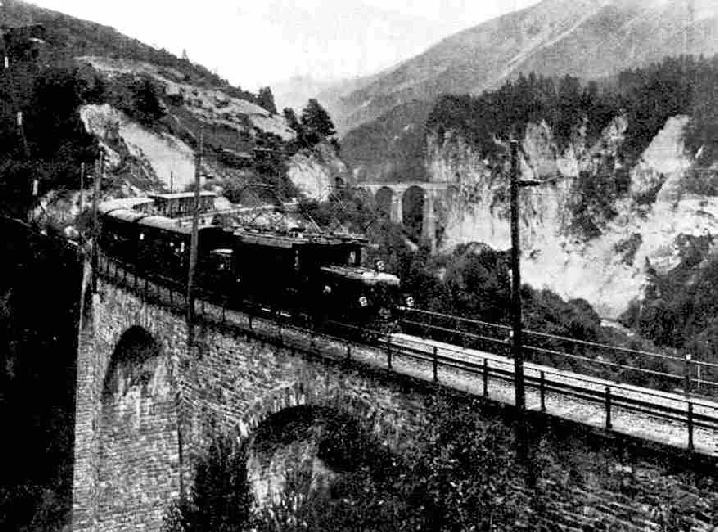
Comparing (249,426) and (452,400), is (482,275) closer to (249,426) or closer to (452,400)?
(249,426)

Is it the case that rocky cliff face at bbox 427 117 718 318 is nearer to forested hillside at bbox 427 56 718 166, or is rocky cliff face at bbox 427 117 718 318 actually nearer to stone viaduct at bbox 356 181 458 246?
forested hillside at bbox 427 56 718 166

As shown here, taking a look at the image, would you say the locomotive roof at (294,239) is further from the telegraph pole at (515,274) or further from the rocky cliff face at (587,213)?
the rocky cliff face at (587,213)

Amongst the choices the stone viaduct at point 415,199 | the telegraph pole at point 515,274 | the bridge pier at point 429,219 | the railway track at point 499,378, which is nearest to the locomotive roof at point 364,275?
the railway track at point 499,378

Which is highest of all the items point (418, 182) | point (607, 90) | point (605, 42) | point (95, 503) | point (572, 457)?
point (605, 42)

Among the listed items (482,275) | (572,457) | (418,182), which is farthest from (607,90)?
(572,457)

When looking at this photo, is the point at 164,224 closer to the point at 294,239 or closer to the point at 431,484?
the point at 294,239

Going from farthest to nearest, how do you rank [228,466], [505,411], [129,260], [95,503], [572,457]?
[129,260], [95,503], [228,466], [505,411], [572,457]

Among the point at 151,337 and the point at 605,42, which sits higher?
the point at 605,42

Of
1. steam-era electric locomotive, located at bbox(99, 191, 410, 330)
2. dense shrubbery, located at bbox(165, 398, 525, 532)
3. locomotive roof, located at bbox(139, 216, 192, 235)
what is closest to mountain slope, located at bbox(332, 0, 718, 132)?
locomotive roof, located at bbox(139, 216, 192, 235)
